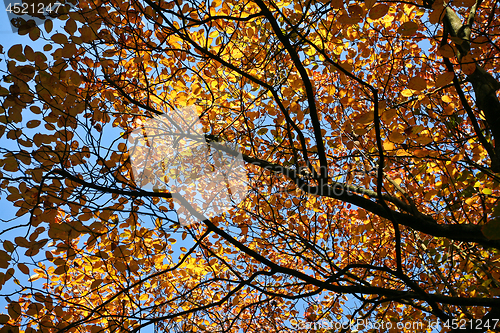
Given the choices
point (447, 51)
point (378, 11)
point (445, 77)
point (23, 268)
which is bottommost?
point (23, 268)

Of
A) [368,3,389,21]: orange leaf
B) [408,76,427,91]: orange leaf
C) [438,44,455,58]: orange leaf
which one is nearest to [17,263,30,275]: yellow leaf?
[408,76,427,91]: orange leaf

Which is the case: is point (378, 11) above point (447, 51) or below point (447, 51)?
above

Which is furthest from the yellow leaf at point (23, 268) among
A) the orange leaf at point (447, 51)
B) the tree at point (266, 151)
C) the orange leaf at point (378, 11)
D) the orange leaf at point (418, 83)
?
the orange leaf at point (447, 51)

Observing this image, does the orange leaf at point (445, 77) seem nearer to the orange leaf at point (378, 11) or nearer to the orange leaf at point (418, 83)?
the orange leaf at point (418, 83)

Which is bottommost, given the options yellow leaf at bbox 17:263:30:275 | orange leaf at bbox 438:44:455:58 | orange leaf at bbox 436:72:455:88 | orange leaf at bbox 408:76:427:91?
yellow leaf at bbox 17:263:30:275

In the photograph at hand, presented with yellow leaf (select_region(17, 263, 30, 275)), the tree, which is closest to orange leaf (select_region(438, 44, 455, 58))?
the tree

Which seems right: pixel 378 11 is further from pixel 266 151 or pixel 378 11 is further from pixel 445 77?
pixel 266 151

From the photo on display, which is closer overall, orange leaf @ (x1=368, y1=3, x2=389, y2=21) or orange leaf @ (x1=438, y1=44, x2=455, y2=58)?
orange leaf @ (x1=438, y1=44, x2=455, y2=58)

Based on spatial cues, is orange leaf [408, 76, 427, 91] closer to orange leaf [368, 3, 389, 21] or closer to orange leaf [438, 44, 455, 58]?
orange leaf [438, 44, 455, 58]

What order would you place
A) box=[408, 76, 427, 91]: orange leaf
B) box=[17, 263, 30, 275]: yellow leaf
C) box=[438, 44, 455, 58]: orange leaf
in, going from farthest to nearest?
box=[17, 263, 30, 275]: yellow leaf < box=[408, 76, 427, 91]: orange leaf < box=[438, 44, 455, 58]: orange leaf

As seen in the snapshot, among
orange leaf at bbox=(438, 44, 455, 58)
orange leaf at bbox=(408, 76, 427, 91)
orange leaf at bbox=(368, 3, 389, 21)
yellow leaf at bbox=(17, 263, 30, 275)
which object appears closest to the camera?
orange leaf at bbox=(438, 44, 455, 58)

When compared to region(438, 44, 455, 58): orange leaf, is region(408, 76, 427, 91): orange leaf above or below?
below

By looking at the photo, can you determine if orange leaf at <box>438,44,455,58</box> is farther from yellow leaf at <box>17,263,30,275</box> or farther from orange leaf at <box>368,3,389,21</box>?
yellow leaf at <box>17,263,30,275</box>

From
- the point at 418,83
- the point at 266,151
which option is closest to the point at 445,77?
the point at 418,83
